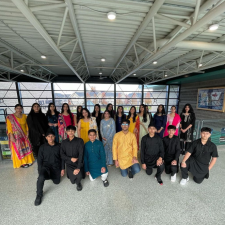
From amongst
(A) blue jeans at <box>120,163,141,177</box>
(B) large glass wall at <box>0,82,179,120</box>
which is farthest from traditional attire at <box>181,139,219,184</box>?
(B) large glass wall at <box>0,82,179,120</box>

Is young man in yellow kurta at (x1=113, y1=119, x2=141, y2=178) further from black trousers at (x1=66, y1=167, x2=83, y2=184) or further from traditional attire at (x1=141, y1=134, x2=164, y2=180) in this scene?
black trousers at (x1=66, y1=167, x2=83, y2=184)

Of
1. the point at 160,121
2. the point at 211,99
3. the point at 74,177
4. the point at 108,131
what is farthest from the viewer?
the point at 211,99

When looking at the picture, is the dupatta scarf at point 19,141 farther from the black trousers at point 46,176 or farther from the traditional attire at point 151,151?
the traditional attire at point 151,151

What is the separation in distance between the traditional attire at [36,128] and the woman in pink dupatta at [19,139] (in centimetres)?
12

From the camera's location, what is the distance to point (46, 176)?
1.79m

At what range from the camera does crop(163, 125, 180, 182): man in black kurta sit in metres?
2.04

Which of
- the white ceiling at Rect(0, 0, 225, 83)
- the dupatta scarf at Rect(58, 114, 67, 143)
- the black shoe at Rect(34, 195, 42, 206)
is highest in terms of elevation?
the white ceiling at Rect(0, 0, 225, 83)

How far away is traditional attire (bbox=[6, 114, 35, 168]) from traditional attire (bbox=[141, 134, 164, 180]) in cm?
259

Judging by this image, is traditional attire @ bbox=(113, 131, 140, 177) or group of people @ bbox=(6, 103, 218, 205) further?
traditional attire @ bbox=(113, 131, 140, 177)

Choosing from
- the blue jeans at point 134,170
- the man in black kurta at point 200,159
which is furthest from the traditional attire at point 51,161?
the man in black kurta at point 200,159

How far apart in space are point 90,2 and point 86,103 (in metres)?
7.62

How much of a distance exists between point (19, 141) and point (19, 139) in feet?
0.14

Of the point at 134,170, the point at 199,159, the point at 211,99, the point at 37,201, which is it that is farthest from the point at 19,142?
the point at 211,99

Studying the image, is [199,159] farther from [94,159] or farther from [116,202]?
[94,159]
